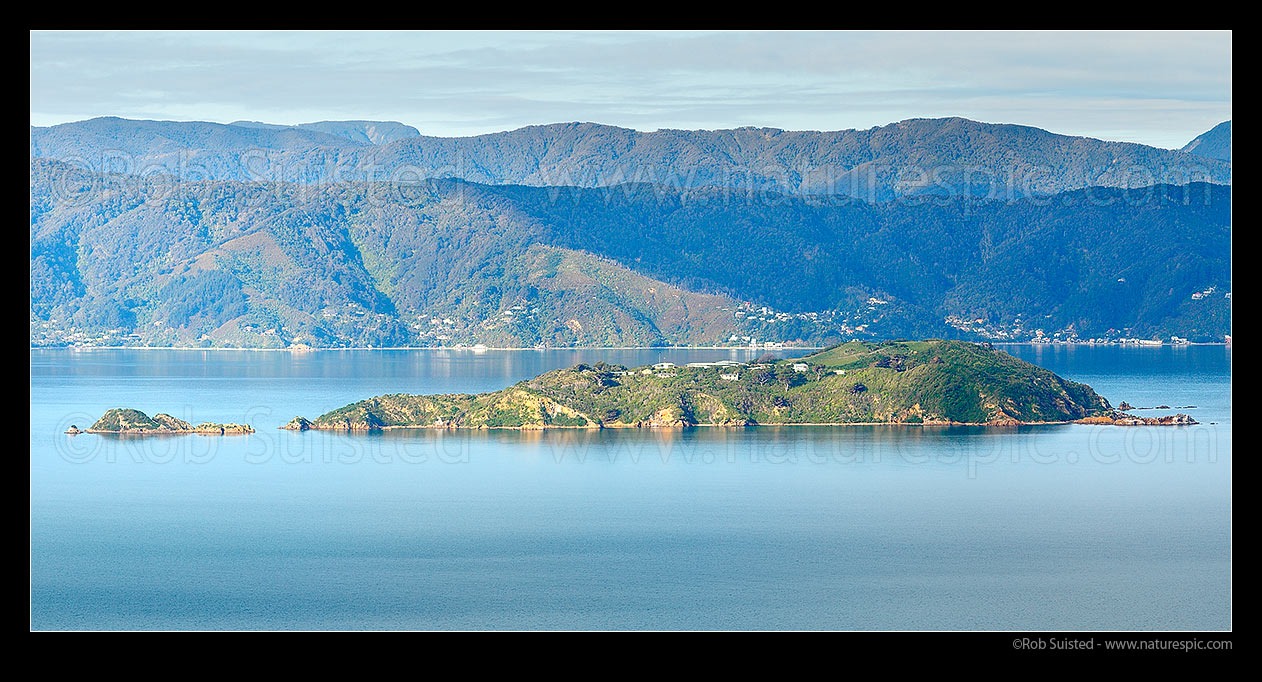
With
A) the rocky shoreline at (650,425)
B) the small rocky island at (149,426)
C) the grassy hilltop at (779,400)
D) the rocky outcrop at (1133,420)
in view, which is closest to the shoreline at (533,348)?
the rocky outcrop at (1133,420)

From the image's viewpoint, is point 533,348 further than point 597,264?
No

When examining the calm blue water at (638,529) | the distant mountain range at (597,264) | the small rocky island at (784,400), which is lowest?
the calm blue water at (638,529)

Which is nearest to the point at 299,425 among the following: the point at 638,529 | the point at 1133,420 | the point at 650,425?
the point at 650,425

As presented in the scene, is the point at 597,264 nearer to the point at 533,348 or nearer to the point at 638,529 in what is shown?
the point at 533,348

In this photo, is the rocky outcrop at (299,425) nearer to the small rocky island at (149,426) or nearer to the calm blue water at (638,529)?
the calm blue water at (638,529)

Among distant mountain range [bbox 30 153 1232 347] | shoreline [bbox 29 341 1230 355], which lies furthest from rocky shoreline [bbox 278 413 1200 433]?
distant mountain range [bbox 30 153 1232 347]

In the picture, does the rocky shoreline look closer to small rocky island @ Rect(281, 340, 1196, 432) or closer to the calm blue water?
small rocky island @ Rect(281, 340, 1196, 432)

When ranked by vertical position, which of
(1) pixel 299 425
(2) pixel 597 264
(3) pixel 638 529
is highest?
(2) pixel 597 264
